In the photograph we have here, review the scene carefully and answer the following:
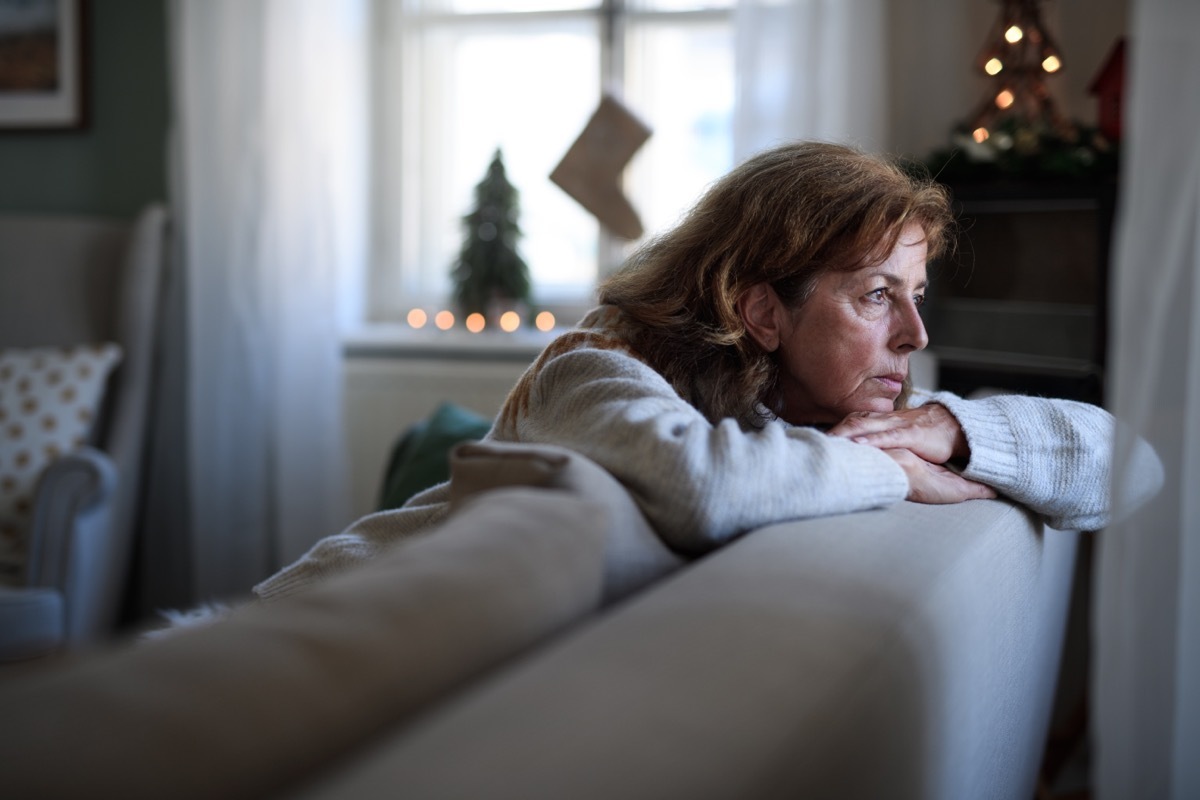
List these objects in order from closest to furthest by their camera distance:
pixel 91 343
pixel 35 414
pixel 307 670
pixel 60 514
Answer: pixel 307 670, pixel 60 514, pixel 35 414, pixel 91 343

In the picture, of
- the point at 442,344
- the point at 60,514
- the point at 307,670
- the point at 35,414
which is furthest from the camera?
the point at 442,344

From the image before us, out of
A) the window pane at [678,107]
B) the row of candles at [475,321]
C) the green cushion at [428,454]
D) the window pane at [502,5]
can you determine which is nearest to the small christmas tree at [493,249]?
the row of candles at [475,321]

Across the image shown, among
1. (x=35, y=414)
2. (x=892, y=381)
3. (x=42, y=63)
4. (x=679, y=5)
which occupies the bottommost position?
(x=35, y=414)

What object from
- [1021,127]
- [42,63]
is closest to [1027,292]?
[1021,127]

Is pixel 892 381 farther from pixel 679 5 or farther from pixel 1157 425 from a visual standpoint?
pixel 679 5

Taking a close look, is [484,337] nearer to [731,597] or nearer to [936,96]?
[936,96]

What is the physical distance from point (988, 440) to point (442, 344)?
2349mm

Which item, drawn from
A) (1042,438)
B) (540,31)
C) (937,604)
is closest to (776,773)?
(937,604)

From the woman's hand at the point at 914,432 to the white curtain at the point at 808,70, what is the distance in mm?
1682

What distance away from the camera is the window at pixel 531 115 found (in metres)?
3.50

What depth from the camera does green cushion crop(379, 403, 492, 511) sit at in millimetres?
2096

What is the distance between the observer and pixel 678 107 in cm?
352

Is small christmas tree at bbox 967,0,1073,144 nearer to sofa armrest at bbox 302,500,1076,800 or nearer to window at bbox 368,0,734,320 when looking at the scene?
window at bbox 368,0,734,320

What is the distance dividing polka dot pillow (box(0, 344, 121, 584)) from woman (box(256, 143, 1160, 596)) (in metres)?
1.98
